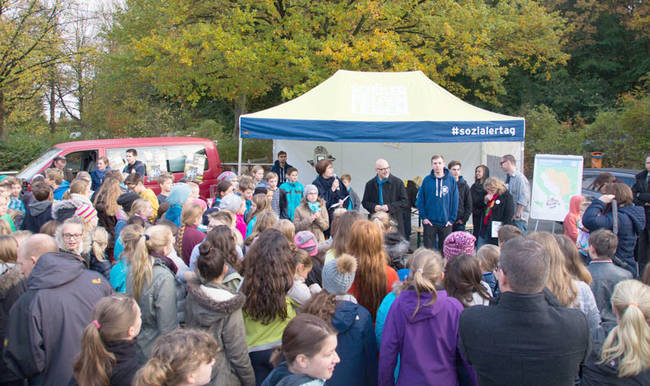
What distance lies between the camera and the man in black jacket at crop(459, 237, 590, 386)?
A: 2.24 m

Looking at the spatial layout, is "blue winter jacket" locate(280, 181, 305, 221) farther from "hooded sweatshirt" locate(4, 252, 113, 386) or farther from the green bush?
the green bush

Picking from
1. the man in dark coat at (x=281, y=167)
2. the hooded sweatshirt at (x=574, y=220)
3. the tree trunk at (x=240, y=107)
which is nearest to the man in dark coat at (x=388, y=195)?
the hooded sweatshirt at (x=574, y=220)

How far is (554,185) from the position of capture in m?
8.33

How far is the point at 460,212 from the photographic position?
7695 mm

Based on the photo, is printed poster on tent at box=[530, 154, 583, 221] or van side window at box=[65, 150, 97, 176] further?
van side window at box=[65, 150, 97, 176]

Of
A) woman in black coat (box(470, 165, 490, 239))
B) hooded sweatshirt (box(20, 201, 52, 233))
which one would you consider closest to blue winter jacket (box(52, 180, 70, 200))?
hooded sweatshirt (box(20, 201, 52, 233))

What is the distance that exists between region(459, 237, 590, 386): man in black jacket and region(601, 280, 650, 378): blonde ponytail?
14.4 inches

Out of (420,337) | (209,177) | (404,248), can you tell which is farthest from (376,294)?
(209,177)

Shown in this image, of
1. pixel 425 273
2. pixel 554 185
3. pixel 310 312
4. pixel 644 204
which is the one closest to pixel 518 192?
pixel 554 185

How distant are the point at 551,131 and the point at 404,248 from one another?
719 inches

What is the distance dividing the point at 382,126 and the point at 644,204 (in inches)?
157

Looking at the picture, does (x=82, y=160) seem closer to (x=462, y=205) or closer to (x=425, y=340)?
(x=462, y=205)

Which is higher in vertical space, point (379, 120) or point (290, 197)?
point (379, 120)

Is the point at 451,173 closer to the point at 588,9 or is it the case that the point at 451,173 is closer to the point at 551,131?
the point at 551,131
